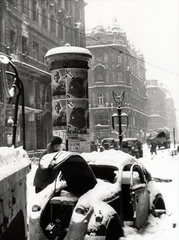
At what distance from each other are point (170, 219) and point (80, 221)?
3146 mm

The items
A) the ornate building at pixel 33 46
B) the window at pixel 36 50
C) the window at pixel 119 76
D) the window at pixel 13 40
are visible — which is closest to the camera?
the ornate building at pixel 33 46

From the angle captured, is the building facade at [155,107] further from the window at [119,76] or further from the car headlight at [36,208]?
the car headlight at [36,208]

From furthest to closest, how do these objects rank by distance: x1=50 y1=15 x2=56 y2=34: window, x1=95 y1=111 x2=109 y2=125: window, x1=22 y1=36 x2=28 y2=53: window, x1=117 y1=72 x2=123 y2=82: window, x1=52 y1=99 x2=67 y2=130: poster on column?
x1=117 y1=72 x2=123 y2=82: window, x1=95 y1=111 x2=109 y2=125: window, x1=50 y1=15 x2=56 y2=34: window, x1=22 y1=36 x2=28 y2=53: window, x1=52 y1=99 x2=67 y2=130: poster on column

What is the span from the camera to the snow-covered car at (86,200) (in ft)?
17.6

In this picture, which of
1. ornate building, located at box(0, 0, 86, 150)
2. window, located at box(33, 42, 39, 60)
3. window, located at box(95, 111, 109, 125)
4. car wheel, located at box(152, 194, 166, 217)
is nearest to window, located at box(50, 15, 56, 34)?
ornate building, located at box(0, 0, 86, 150)

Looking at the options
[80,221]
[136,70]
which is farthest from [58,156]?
[136,70]

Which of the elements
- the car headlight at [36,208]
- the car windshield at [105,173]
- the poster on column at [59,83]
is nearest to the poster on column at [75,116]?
the poster on column at [59,83]

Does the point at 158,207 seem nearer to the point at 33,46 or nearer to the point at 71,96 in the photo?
the point at 71,96

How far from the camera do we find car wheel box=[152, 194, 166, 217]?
7.78 m

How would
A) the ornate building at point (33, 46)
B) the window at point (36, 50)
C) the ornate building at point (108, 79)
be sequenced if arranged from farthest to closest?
the ornate building at point (108, 79)
the window at point (36, 50)
the ornate building at point (33, 46)

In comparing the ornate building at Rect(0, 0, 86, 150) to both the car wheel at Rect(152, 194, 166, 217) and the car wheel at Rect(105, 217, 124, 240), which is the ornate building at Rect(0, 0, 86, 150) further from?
the car wheel at Rect(105, 217, 124, 240)

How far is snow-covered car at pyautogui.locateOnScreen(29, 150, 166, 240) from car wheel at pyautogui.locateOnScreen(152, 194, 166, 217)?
0.31 metres

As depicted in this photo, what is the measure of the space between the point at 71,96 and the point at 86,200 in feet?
48.0

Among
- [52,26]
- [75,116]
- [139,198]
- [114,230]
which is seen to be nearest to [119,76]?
[52,26]
